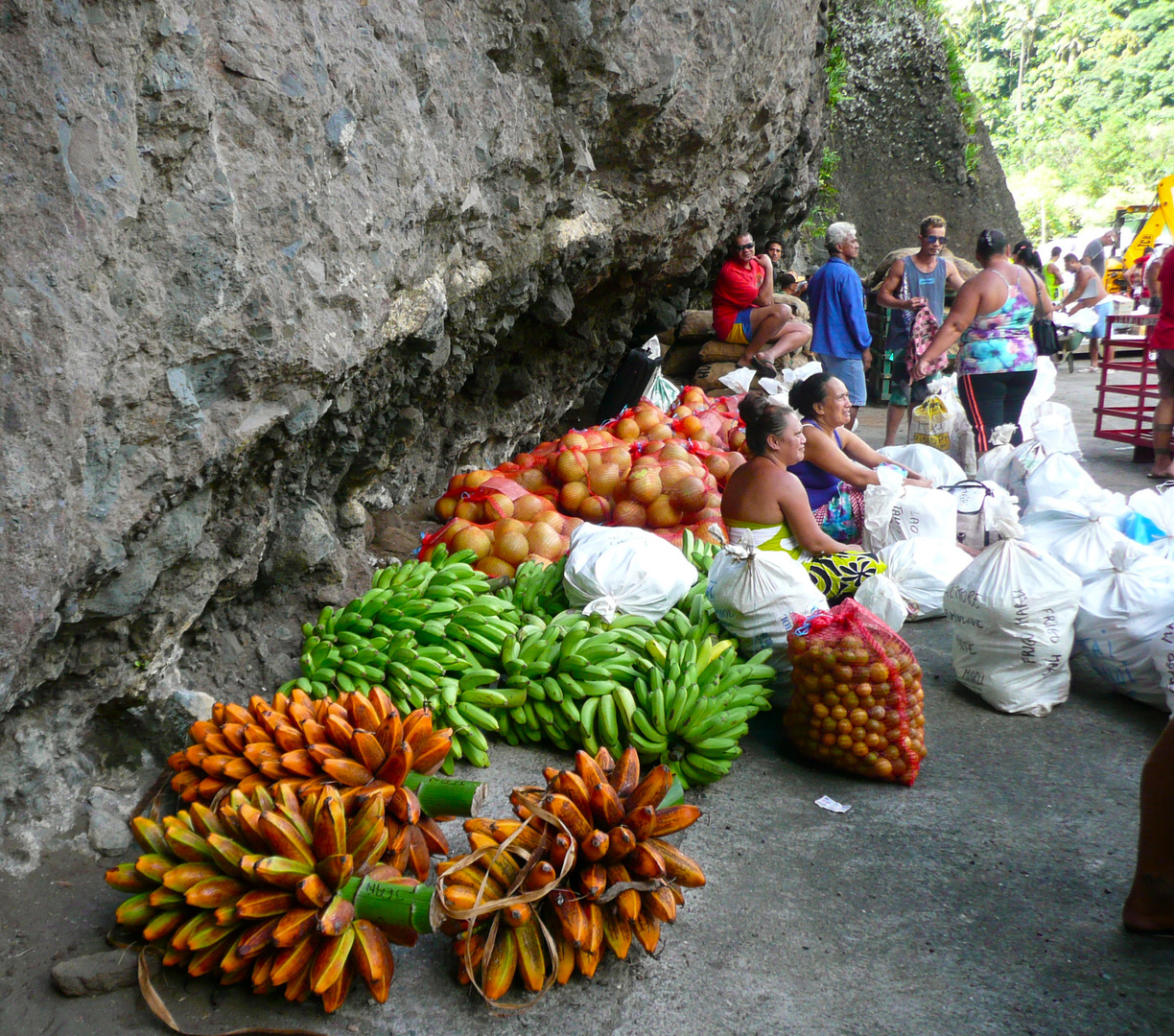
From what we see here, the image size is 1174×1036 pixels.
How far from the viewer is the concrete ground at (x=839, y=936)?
81.4 inches

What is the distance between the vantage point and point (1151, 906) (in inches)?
88.0

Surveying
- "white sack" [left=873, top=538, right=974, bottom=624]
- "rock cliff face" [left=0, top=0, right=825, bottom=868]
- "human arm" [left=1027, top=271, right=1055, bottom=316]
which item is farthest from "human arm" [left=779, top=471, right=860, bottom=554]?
"human arm" [left=1027, top=271, right=1055, bottom=316]

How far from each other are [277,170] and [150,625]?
148cm

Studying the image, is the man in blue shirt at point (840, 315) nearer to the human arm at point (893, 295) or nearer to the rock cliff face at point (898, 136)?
the human arm at point (893, 295)

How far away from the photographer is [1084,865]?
259 cm

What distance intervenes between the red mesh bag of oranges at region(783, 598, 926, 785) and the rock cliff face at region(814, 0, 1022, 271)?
40.4ft

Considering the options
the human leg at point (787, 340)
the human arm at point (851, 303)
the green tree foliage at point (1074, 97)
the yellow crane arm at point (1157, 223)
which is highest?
the green tree foliage at point (1074, 97)

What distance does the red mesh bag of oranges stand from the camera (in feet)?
9.92

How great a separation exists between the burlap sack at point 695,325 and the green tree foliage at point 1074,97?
34.3 m

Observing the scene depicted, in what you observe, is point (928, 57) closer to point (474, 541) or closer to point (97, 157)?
point (474, 541)

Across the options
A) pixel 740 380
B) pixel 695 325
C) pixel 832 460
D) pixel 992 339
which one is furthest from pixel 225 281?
pixel 695 325

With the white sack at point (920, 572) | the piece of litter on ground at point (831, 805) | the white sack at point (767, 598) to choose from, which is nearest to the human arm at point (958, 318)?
the white sack at point (920, 572)

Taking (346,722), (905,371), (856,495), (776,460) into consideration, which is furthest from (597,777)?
(905,371)

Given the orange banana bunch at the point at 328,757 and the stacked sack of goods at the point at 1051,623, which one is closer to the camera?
the orange banana bunch at the point at 328,757
